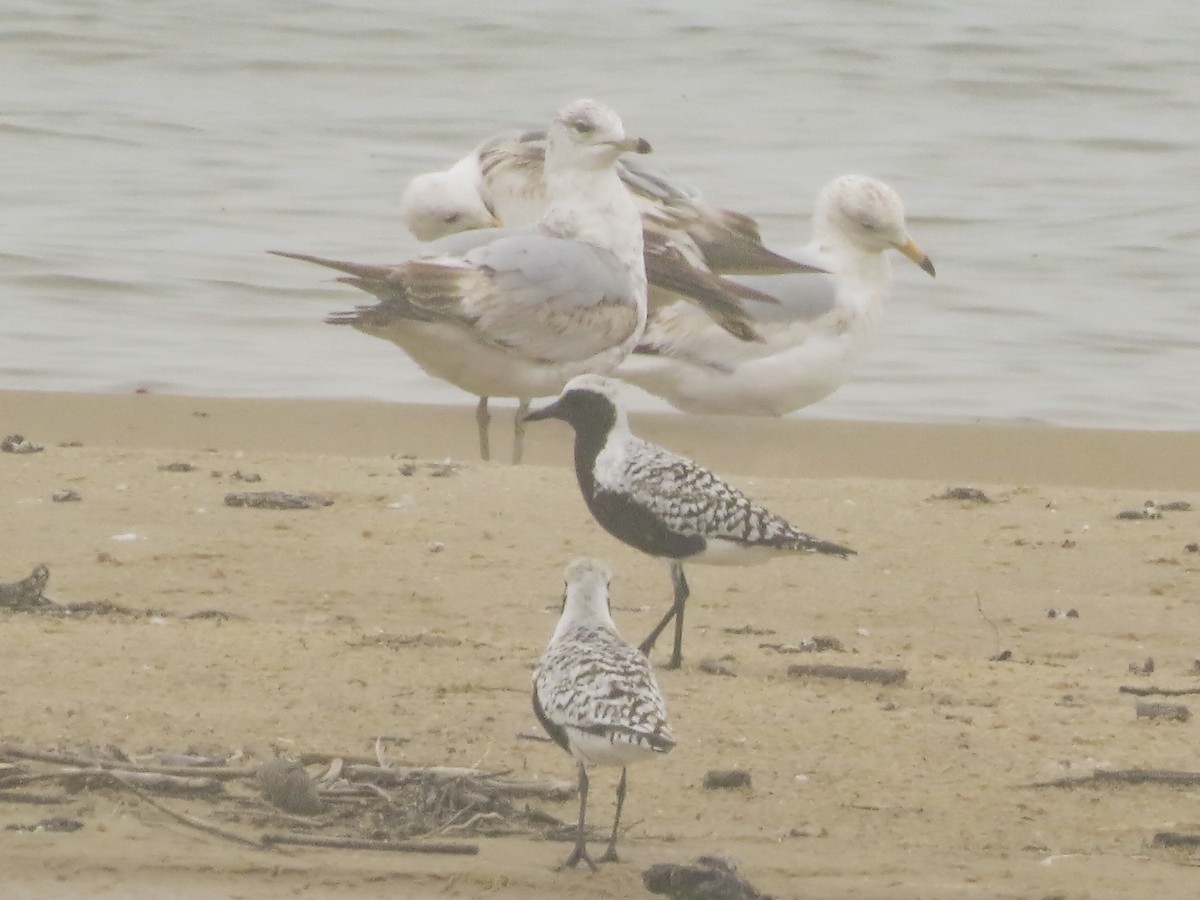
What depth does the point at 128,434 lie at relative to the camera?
29.2ft

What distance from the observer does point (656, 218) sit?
9852mm

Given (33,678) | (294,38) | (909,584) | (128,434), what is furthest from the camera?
(294,38)

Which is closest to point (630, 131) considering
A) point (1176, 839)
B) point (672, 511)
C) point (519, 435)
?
point (519, 435)

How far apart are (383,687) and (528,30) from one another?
614 inches

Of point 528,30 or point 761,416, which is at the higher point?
point 528,30

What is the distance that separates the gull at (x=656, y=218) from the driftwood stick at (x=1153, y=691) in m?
4.28

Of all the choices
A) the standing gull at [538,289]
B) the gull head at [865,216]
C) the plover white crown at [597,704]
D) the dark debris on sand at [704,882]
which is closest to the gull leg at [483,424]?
the standing gull at [538,289]

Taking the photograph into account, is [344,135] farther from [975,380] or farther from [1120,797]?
[1120,797]

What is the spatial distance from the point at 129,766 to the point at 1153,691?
2346 mm

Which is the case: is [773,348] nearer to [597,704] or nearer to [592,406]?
[592,406]

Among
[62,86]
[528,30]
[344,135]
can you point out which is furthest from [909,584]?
[528,30]

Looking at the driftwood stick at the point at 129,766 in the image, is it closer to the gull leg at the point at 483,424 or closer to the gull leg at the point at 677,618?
the gull leg at the point at 677,618

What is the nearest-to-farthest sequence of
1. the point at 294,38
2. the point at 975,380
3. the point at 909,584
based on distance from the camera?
the point at 909,584
the point at 975,380
the point at 294,38

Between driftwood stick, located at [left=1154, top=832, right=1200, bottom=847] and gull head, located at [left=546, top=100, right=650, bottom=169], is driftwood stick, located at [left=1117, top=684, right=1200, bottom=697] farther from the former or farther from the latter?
gull head, located at [left=546, top=100, right=650, bottom=169]
